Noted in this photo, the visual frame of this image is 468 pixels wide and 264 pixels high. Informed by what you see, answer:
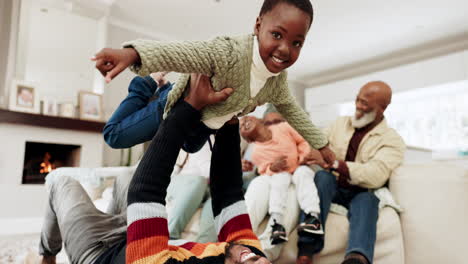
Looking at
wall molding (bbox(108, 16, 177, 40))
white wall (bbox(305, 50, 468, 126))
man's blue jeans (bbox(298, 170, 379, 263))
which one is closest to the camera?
man's blue jeans (bbox(298, 170, 379, 263))

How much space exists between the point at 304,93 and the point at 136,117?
581 cm

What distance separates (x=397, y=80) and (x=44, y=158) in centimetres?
498

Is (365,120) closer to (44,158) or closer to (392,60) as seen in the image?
(44,158)

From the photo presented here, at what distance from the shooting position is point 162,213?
73cm

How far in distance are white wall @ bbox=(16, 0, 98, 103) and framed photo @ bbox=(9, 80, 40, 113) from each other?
129mm

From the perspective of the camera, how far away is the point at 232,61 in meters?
0.77

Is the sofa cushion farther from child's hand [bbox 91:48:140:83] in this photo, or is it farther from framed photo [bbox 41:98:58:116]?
framed photo [bbox 41:98:58:116]

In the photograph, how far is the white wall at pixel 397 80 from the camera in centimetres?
457

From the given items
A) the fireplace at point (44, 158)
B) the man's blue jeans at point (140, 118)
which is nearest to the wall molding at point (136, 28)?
the fireplace at point (44, 158)

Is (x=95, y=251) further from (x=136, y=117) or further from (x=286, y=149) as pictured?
(x=286, y=149)

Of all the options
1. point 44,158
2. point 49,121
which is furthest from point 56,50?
point 44,158

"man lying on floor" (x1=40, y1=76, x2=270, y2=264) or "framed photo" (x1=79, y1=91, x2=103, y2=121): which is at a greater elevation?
"framed photo" (x1=79, y1=91, x2=103, y2=121)

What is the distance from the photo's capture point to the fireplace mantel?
10.6ft

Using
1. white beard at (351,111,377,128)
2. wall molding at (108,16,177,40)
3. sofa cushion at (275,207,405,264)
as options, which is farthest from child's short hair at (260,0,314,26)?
wall molding at (108,16,177,40)
